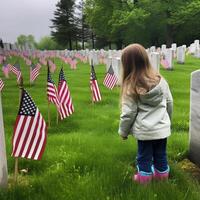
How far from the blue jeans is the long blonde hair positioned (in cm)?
54

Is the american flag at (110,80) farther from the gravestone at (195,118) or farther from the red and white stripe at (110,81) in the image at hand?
the gravestone at (195,118)

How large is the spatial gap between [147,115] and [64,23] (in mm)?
78457

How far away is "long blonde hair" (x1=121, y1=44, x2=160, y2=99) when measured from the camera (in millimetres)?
3964

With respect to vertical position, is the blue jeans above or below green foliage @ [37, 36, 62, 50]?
above

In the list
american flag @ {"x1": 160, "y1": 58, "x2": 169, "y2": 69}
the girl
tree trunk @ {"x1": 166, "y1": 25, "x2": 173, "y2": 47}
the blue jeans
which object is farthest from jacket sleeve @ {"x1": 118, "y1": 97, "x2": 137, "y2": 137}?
tree trunk @ {"x1": 166, "y1": 25, "x2": 173, "y2": 47}

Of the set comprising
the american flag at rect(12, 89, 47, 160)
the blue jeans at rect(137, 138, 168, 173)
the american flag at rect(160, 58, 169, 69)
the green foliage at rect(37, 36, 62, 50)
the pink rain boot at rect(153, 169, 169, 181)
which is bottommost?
the green foliage at rect(37, 36, 62, 50)

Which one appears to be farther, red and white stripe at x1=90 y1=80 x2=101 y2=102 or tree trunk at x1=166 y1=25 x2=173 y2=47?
tree trunk at x1=166 y1=25 x2=173 y2=47

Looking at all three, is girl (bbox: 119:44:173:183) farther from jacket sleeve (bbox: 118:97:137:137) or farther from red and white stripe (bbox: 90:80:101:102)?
red and white stripe (bbox: 90:80:101:102)

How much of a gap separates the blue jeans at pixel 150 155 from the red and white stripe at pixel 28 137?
1.03 m

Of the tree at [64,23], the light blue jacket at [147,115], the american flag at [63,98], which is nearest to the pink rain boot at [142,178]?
the light blue jacket at [147,115]

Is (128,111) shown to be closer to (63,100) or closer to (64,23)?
(63,100)

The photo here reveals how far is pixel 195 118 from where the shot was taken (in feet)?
16.4

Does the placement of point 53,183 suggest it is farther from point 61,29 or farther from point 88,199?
point 61,29

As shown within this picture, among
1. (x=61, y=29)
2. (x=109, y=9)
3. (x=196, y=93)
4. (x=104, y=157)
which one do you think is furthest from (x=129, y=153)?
(x=61, y=29)
